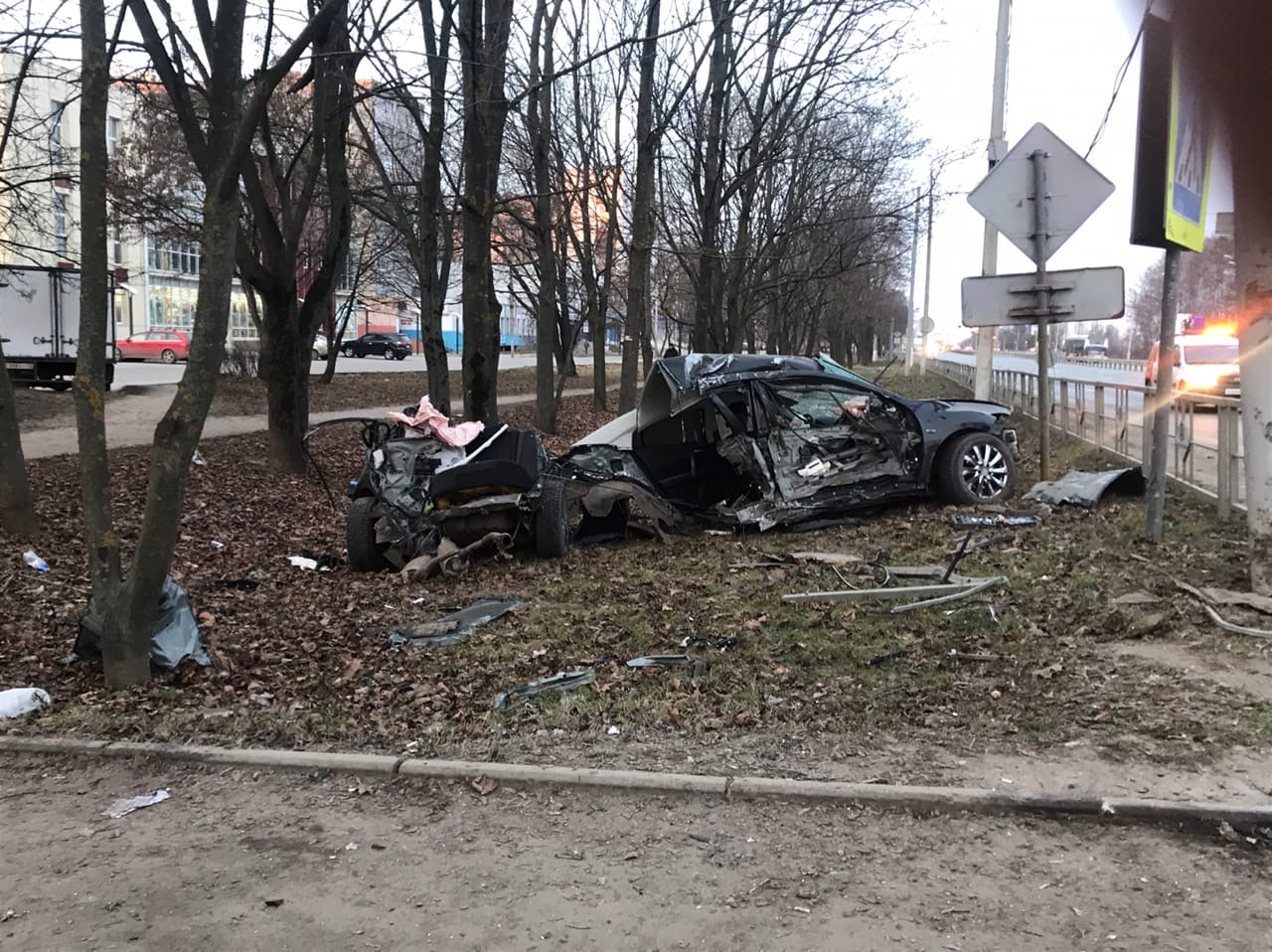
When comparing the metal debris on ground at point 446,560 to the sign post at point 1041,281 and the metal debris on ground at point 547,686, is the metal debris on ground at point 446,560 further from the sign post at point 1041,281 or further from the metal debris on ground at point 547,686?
the sign post at point 1041,281

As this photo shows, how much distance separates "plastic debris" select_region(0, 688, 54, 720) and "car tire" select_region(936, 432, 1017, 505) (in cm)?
759

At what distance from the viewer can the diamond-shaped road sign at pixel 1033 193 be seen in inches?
364

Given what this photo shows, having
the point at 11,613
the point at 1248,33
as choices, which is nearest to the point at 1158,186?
the point at 1248,33

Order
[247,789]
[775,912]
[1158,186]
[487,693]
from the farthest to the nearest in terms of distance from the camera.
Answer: [1158,186]
[487,693]
[247,789]
[775,912]

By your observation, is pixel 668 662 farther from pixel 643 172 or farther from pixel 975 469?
pixel 643 172

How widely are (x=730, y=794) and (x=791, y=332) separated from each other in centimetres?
3919

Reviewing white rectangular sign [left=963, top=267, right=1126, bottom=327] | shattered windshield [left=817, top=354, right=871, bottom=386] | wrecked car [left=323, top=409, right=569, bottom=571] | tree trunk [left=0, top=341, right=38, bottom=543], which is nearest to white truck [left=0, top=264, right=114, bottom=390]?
tree trunk [left=0, top=341, right=38, bottom=543]

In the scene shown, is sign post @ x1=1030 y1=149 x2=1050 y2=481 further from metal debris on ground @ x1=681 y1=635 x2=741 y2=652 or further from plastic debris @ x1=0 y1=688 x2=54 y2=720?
plastic debris @ x1=0 y1=688 x2=54 y2=720

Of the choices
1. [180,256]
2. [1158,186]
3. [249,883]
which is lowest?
[249,883]

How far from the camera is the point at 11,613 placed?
20.5 feet

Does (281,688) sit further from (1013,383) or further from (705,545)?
(1013,383)

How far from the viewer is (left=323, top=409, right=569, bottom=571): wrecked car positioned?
7.83m

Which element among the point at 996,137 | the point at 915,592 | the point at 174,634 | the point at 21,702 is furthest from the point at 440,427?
the point at 996,137

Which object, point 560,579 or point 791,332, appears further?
point 791,332
